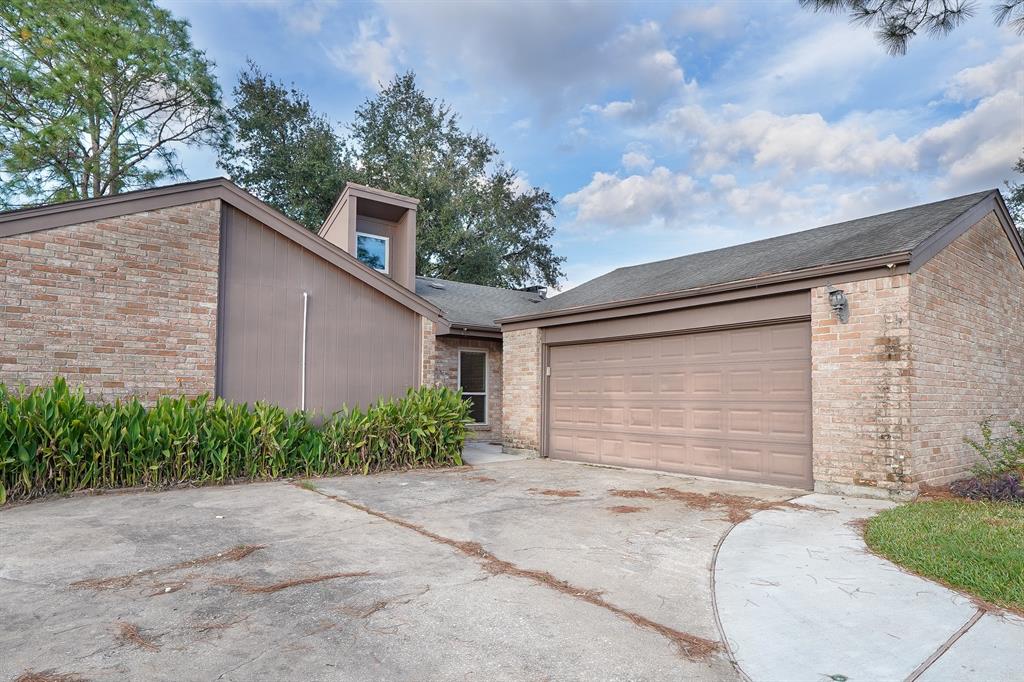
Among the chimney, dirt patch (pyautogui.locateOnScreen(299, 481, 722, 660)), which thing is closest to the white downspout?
the chimney

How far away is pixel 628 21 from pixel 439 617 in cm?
1149

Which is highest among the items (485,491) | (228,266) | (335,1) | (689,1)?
(335,1)

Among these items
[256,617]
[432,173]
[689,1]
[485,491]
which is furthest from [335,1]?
[432,173]

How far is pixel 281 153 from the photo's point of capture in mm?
25328

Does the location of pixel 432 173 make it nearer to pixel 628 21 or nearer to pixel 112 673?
pixel 628 21

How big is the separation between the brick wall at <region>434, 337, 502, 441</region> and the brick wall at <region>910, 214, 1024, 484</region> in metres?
9.17

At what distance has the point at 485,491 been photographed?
7.69 m

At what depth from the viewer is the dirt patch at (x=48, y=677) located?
2635 mm

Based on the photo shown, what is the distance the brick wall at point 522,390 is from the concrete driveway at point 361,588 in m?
4.69

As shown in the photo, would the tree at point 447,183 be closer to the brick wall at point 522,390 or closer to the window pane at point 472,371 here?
the window pane at point 472,371

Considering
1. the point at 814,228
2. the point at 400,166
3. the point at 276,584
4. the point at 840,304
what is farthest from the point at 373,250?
the point at 400,166

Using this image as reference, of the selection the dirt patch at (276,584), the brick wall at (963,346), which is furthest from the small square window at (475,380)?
the dirt patch at (276,584)

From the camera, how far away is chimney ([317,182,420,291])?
45.1ft

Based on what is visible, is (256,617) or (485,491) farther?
(485,491)
